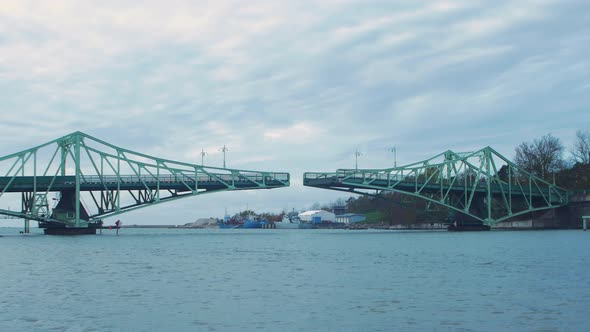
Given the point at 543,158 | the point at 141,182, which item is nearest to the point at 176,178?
the point at 141,182

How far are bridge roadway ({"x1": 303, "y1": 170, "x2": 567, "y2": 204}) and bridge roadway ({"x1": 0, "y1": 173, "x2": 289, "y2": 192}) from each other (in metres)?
10.9

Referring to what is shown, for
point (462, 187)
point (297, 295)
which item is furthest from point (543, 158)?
point (297, 295)

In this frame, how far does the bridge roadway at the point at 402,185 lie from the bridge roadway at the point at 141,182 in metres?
10.9

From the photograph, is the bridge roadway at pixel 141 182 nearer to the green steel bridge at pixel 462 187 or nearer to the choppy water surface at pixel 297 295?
the green steel bridge at pixel 462 187

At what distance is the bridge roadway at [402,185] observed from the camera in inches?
4405

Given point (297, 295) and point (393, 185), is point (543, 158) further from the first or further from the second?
point (297, 295)

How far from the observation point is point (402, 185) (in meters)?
122

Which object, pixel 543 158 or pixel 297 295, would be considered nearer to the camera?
pixel 297 295

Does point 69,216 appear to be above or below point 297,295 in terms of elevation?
above

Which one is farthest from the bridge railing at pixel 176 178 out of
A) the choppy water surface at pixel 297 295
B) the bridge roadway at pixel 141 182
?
the choppy water surface at pixel 297 295

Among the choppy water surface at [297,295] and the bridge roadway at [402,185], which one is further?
the bridge roadway at [402,185]

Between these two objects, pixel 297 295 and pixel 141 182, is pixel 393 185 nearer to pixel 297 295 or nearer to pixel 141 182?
pixel 141 182

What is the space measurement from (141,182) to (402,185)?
142ft

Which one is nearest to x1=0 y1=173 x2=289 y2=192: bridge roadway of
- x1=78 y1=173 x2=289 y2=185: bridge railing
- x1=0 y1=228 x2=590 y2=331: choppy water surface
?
x1=78 y1=173 x2=289 y2=185: bridge railing
